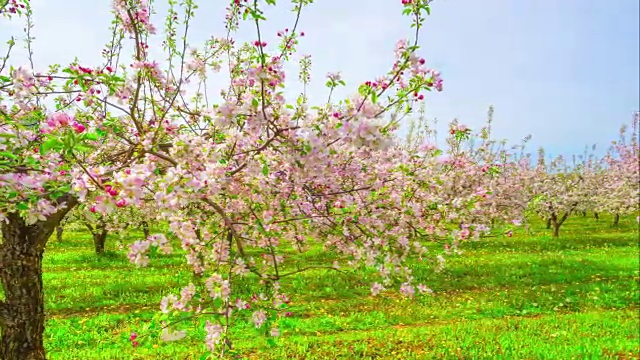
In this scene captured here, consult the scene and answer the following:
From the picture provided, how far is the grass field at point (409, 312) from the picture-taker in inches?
316

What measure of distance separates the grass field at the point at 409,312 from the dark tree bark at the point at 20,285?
1853mm

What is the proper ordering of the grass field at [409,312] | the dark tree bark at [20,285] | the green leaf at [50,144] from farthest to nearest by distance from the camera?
1. the grass field at [409,312]
2. the dark tree bark at [20,285]
3. the green leaf at [50,144]

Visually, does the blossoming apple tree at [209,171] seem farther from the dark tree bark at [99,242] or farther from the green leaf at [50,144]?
the dark tree bark at [99,242]

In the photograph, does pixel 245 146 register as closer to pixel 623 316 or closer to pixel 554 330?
pixel 554 330

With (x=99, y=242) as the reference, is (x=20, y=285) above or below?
above

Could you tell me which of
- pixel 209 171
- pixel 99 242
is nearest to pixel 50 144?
pixel 209 171

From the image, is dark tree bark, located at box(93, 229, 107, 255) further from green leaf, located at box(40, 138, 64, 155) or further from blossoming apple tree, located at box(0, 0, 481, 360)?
green leaf, located at box(40, 138, 64, 155)

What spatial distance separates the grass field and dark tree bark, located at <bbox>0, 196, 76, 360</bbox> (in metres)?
1.85

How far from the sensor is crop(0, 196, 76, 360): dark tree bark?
550 centimetres

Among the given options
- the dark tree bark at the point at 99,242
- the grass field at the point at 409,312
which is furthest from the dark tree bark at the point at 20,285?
the dark tree bark at the point at 99,242

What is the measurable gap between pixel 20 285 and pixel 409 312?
8714mm

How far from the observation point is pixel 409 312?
1131 cm

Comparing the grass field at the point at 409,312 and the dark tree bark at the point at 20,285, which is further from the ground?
the dark tree bark at the point at 20,285

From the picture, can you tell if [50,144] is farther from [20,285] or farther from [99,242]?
[99,242]
